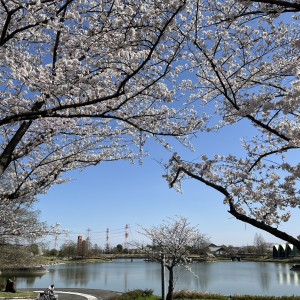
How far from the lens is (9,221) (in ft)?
24.0

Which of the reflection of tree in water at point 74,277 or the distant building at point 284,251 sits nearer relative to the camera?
the reflection of tree in water at point 74,277

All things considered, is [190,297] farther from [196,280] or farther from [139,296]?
[196,280]

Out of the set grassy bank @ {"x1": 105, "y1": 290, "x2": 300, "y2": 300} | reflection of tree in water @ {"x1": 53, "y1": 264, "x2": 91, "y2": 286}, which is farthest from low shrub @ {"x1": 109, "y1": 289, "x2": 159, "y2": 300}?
reflection of tree in water @ {"x1": 53, "y1": 264, "x2": 91, "y2": 286}

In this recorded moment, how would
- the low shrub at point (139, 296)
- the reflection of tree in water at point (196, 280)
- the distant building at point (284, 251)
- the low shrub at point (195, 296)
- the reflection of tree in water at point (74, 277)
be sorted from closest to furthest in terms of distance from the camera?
the low shrub at point (139, 296)
the low shrub at point (195, 296)
the reflection of tree in water at point (196, 280)
the reflection of tree in water at point (74, 277)
the distant building at point (284, 251)

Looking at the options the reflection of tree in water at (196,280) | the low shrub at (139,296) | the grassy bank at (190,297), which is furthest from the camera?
the reflection of tree in water at (196,280)

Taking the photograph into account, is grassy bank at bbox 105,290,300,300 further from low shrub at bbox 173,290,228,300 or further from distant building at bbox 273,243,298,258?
distant building at bbox 273,243,298,258

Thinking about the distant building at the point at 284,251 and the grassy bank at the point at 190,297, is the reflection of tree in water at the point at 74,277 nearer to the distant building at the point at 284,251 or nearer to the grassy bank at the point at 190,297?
the grassy bank at the point at 190,297

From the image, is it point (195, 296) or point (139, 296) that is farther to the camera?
point (195, 296)

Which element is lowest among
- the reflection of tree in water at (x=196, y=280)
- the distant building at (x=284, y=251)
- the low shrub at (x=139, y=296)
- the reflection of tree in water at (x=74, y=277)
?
the reflection of tree in water at (x=74, y=277)

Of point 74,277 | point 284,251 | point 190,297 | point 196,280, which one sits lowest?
point 74,277

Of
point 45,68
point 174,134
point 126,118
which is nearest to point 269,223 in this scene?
point 174,134

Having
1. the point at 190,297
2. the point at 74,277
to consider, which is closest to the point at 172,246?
the point at 190,297

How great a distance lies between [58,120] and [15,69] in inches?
80.9

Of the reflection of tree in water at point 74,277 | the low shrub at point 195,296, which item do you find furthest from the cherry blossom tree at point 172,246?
the reflection of tree in water at point 74,277
